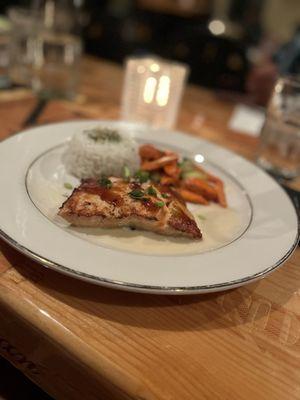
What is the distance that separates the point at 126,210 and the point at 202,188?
0.33 meters

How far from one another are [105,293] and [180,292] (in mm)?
162

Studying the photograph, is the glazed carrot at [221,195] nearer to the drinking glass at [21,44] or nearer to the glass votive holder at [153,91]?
the glass votive holder at [153,91]

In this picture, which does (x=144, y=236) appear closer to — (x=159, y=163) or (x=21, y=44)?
(x=159, y=163)

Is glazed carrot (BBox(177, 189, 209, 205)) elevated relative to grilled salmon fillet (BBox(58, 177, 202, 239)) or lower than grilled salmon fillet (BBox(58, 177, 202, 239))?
lower

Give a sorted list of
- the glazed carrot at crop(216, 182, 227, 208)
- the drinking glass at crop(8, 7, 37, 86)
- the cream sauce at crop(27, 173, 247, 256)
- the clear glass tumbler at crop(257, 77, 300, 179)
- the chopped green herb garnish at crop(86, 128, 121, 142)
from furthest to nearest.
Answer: the drinking glass at crop(8, 7, 37, 86) → the clear glass tumbler at crop(257, 77, 300, 179) → the chopped green herb garnish at crop(86, 128, 121, 142) → the glazed carrot at crop(216, 182, 227, 208) → the cream sauce at crop(27, 173, 247, 256)

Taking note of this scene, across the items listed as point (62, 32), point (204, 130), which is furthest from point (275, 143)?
point (62, 32)

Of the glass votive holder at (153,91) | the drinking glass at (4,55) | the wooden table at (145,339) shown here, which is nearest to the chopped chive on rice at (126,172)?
the wooden table at (145,339)

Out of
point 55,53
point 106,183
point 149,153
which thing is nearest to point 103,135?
point 149,153

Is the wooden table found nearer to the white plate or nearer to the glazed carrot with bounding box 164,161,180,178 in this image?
the white plate

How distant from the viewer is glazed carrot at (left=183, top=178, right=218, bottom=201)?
1224 millimetres

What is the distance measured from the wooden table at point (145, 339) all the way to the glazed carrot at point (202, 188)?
365 mm

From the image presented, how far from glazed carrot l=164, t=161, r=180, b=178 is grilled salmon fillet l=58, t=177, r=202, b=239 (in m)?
0.24

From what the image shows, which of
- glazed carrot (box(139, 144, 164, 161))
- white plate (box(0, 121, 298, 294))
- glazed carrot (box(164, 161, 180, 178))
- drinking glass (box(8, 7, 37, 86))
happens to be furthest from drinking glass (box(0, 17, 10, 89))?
glazed carrot (box(164, 161, 180, 178))

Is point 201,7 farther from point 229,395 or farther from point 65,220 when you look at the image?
point 229,395
